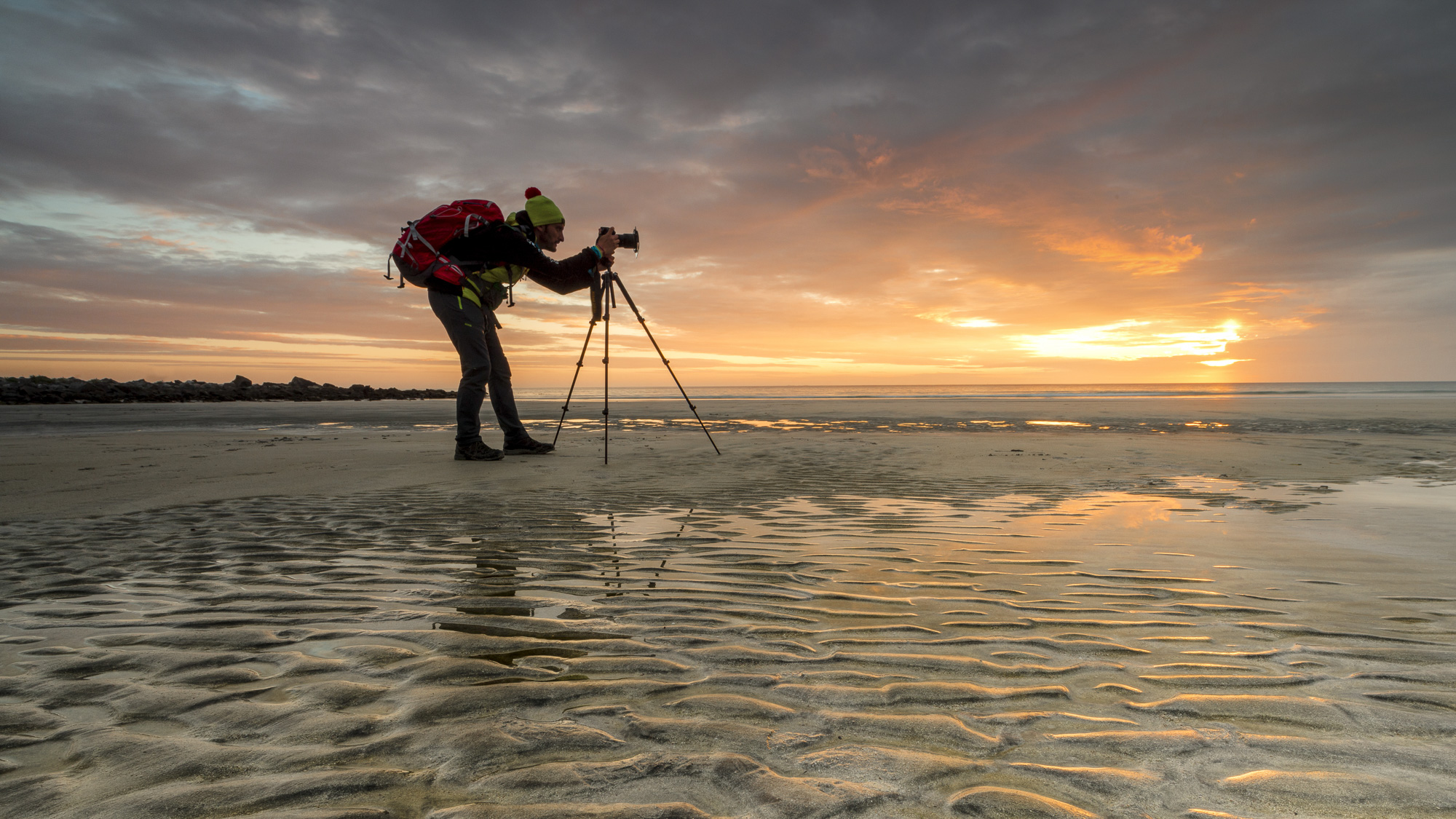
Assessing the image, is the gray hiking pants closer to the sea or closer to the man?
the man

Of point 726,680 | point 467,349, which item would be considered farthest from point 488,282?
point 726,680

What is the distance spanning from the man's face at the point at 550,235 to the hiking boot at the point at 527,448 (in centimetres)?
254

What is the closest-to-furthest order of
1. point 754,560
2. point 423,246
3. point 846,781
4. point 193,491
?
point 846,781
point 754,560
point 193,491
point 423,246

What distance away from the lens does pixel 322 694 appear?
1.99 meters

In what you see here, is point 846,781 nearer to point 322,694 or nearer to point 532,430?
point 322,694

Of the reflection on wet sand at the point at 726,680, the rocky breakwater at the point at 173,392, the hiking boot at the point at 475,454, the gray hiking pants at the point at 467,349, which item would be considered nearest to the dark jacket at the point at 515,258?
the gray hiking pants at the point at 467,349

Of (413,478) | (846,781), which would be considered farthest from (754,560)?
(413,478)

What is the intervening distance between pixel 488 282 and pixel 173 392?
108 ft

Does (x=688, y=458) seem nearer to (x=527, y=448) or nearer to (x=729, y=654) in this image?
(x=527, y=448)

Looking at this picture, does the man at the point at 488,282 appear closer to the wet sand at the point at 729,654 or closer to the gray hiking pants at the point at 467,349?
the gray hiking pants at the point at 467,349

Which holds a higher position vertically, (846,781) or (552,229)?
(552,229)

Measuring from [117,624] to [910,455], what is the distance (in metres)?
7.72

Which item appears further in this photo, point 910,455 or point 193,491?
point 910,455

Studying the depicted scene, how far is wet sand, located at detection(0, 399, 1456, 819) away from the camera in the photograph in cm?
154
